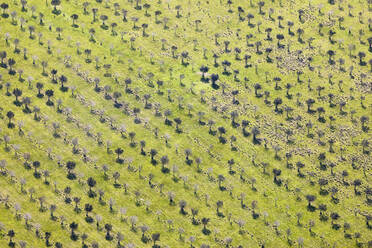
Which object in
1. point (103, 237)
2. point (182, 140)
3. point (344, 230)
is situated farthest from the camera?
point (182, 140)

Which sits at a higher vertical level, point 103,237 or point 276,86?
point 276,86

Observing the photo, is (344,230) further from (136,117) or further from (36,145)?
(36,145)

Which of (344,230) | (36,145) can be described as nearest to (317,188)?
(344,230)

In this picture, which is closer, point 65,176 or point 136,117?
point 65,176

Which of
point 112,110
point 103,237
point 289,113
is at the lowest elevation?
point 103,237

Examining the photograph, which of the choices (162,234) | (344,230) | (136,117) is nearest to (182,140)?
(136,117)

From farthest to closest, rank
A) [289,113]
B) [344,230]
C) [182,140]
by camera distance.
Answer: [289,113], [182,140], [344,230]

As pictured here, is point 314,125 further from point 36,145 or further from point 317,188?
point 36,145
